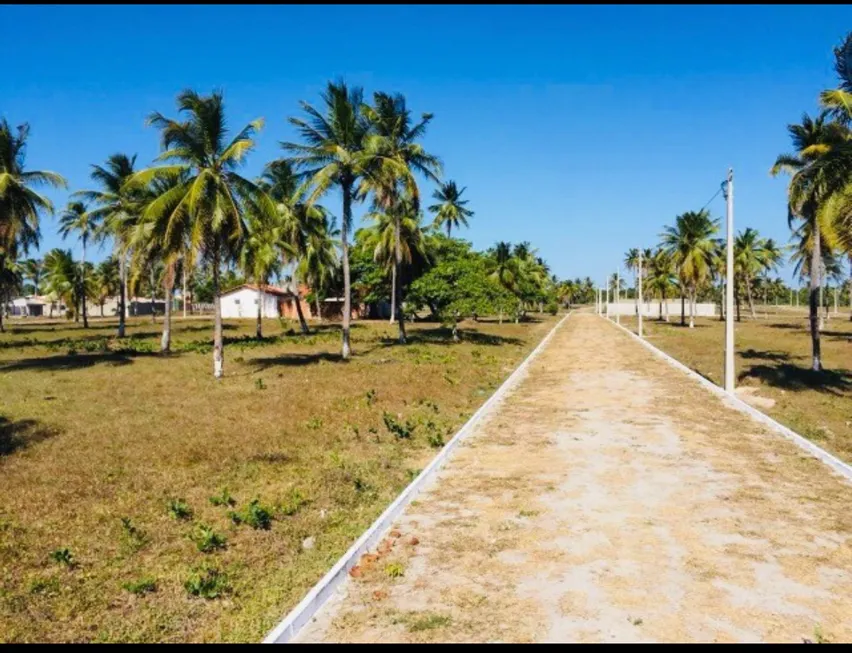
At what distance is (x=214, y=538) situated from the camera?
737 cm

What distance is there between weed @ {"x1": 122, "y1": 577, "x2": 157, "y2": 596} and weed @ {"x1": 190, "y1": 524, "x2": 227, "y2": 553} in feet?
3.01

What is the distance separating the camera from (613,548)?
7051mm

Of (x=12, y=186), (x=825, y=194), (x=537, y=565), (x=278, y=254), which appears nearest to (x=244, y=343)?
(x=278, y=254)

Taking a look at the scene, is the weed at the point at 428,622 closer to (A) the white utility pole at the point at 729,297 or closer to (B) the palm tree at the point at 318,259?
(A) the white utility pole at the point at 729,297

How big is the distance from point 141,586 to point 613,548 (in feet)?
16.5

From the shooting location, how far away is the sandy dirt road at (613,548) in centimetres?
540

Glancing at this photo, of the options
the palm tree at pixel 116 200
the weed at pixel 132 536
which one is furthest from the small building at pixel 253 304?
the weed at pixel 132 536

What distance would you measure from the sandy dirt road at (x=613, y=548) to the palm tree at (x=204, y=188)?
12245mm

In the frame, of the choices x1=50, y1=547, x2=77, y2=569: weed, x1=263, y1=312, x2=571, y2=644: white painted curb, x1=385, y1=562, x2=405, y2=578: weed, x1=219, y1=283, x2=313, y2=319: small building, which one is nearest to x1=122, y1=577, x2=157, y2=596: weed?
x1=50, y1=547, x2=77, y2=569: weed

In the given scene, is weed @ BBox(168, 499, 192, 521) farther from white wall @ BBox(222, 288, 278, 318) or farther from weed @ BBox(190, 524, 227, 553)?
A: white wall @ BBox(222, 288, 278, 318)

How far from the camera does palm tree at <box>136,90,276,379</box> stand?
775 inches

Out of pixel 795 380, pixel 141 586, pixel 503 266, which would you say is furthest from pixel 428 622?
pixel 503 266

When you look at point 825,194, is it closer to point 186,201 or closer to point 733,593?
point 733,593

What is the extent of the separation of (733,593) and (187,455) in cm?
872
